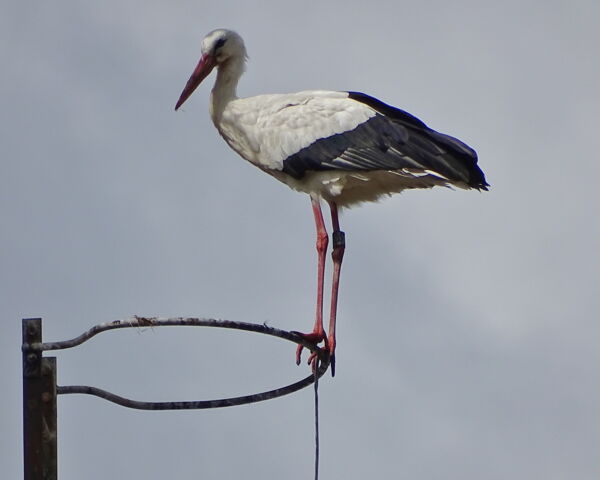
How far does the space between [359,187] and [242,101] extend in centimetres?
127

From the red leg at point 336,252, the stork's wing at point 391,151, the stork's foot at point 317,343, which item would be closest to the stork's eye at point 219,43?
the stork's wing at point 391,151

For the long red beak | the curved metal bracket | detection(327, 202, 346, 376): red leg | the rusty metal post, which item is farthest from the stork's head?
the rusty metal post

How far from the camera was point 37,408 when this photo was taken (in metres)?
8.05

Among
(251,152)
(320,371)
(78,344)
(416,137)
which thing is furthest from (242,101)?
(78,344)

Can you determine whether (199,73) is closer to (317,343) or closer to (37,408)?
(317,343)

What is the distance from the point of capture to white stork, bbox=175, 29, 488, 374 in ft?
41.2

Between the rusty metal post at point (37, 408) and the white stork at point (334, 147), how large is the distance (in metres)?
4.24

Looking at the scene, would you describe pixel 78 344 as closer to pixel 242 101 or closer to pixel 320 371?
pixel 320 371

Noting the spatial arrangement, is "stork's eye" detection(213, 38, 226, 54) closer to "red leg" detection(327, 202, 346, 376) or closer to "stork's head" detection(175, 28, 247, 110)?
"stork's head" detection(175, 28, 247, 110)

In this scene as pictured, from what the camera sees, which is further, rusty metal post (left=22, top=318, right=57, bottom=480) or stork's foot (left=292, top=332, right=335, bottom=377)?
stork's foot (left=292, top=332, right=335, bottom=377)

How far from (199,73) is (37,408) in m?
6.10

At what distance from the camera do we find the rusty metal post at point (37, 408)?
796cm

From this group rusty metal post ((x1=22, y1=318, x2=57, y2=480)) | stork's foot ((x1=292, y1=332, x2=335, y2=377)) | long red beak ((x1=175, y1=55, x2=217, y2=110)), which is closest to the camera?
rusty metal post ((x1=22, y1=318, x2=57, y2=480))

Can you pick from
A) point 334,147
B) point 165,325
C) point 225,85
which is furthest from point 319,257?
point 165,325
